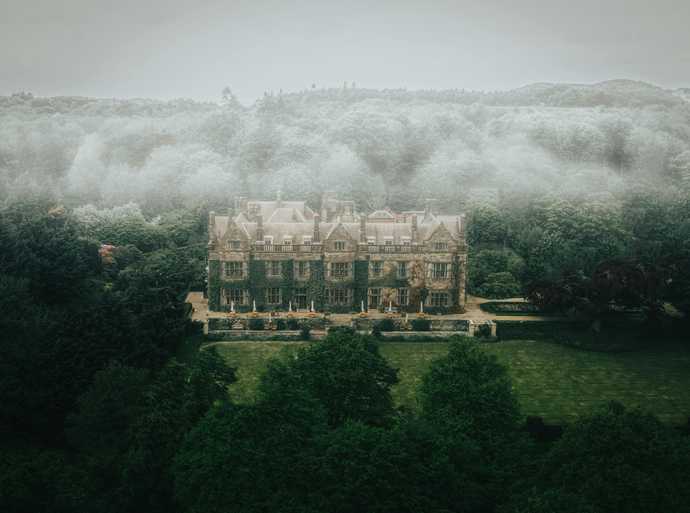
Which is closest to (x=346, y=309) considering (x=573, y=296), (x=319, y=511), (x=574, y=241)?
(x=573, y=296)

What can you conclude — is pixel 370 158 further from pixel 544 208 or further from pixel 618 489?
pixel 618 489

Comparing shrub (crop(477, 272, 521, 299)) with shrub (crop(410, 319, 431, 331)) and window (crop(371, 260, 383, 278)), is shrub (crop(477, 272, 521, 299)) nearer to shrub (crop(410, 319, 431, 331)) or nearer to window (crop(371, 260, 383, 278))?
shrub (crop(410, 319, 431, 331))

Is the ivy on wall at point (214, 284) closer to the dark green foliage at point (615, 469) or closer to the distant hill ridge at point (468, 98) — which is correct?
the dark green foliage at point (615, 469)

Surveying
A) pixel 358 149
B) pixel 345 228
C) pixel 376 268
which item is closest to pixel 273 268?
pixel 345 228

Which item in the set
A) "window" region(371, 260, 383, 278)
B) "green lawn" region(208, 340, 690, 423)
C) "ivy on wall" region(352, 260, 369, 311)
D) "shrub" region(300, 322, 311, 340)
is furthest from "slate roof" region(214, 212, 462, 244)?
"green lawn" region(208, 340, 690, 423)

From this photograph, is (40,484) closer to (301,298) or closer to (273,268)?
(273,268)

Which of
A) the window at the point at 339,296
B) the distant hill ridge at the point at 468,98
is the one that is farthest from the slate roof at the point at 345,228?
the distant hill ridge at the point at 468,98
